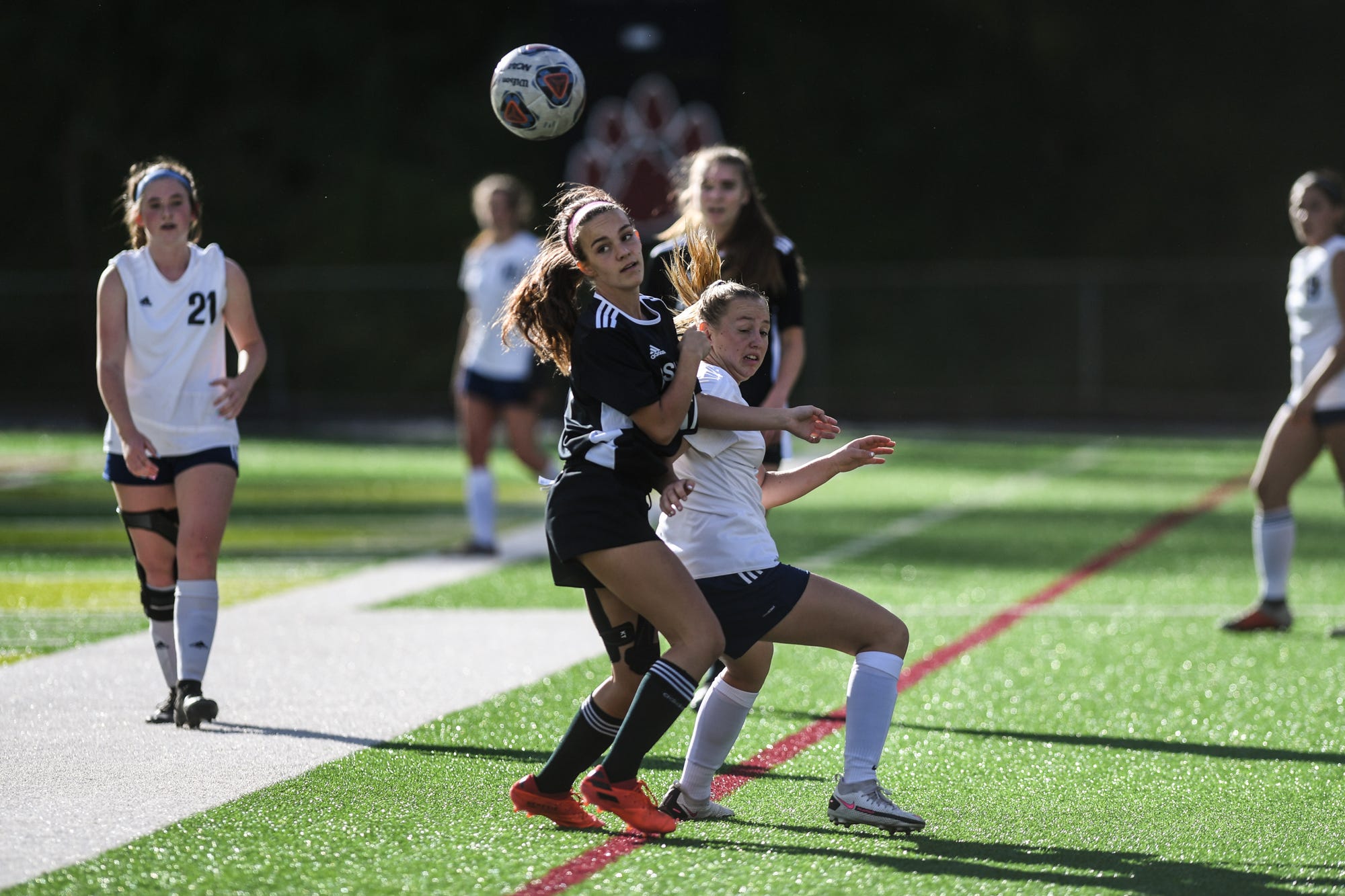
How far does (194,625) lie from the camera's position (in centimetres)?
624

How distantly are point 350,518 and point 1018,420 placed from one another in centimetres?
1380

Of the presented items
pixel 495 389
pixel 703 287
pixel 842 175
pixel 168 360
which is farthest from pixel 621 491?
pixel 842 175

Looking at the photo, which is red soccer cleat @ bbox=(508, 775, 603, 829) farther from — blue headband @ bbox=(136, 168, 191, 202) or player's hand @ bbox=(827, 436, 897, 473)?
blue headband @ bbox=(136, 168, 191, 202)

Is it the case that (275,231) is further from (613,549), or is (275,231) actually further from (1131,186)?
(613,549)

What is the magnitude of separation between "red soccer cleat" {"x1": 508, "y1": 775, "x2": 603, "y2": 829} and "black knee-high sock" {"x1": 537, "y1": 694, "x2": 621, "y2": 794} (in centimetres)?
3

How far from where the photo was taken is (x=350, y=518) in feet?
44.3

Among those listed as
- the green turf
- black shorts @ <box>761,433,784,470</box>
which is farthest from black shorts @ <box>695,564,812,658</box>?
the green turf

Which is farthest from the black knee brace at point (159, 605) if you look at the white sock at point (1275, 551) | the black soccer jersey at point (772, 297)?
the white sock at point (1275, 551)

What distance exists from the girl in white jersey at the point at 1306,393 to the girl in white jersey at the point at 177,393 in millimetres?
4845

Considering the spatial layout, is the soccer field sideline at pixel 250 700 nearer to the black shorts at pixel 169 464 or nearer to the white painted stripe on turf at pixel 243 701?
the white painted stripe on turf at pixel 243 701

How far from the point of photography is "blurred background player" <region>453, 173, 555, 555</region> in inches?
433

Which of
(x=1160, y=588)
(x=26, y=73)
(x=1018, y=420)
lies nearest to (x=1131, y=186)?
(x=1018, y=420)

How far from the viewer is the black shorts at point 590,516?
15.0 feet

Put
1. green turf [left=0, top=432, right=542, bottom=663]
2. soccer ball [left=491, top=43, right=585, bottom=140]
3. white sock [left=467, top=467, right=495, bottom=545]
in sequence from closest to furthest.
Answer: soccer ball [left=491, top=43, right=585, bottom=140] → green turf [left=0, top=432, right=542, bottom=663] → white sock [left=467, top=467, right=495, bottom=545]
